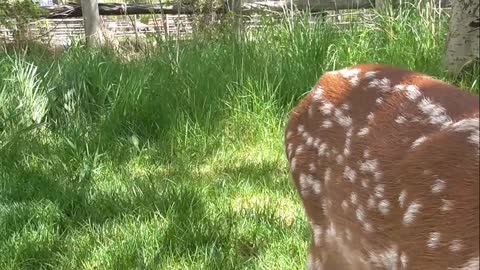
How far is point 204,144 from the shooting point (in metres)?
4.22

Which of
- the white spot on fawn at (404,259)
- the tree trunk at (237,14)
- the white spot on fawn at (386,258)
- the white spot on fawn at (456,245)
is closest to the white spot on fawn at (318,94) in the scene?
the white spot on fawn at (386,258)

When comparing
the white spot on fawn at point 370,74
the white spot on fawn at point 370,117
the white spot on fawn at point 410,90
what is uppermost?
the white spot on fawn at point 370,74

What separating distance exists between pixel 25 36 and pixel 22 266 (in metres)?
5.45

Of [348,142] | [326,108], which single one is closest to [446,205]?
[348,142]

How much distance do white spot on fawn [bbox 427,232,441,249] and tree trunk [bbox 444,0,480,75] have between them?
2.96 meters

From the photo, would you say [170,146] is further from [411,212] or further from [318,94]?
[411,212]

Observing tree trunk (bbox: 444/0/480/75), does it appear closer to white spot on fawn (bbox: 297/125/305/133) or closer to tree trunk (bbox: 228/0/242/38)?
tree trunk (bbox: 228/0/242/38)

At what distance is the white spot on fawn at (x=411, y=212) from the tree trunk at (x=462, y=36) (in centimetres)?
288

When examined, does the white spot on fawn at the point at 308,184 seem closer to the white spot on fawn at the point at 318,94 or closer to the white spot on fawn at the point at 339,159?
the white spot on fawn at the point at 339,159

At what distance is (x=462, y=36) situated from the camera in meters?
4.38

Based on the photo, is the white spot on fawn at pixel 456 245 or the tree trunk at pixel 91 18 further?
the tree trunk at pixel 91 18

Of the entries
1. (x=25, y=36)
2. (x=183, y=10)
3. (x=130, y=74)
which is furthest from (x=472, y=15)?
(x=25, y=36)

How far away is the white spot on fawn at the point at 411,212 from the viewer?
5.29 feet

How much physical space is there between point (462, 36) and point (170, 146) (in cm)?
177
